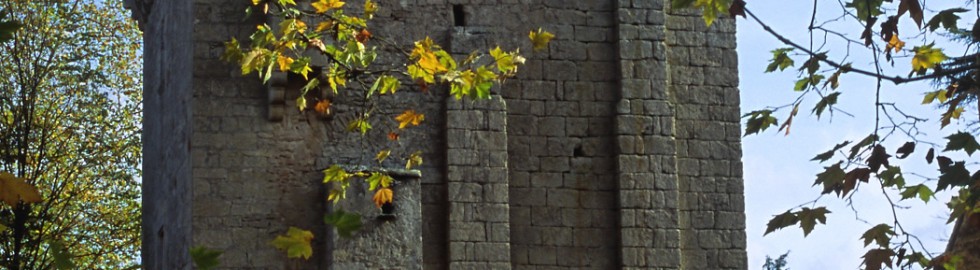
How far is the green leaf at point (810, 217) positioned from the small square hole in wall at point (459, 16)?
657 centimetres

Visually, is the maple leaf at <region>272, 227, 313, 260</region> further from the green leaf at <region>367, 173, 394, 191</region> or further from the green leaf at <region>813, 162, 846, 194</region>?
the green leaf at <region>813, 162, 846, 194</region>

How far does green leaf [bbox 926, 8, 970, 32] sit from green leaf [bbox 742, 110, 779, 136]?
2.98 feet

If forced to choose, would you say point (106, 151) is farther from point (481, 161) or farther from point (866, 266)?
point (866, 266)

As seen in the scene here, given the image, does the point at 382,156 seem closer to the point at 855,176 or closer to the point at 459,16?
the point at 459,16

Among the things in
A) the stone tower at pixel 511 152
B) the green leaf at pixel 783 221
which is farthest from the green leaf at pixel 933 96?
the stone tower at pixel 511 152

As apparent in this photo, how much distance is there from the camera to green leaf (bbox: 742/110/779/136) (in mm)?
9805

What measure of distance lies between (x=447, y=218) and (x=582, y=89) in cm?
160

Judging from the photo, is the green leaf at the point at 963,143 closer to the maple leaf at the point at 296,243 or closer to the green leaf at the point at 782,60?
the green leaf at the point at 782,60

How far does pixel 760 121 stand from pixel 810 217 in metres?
0.70

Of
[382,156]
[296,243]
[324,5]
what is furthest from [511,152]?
[324,5]

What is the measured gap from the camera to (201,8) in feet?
49.6

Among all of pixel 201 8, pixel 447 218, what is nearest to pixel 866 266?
pixel 447 218

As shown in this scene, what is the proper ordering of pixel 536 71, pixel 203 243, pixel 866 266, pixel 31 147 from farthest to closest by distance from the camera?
pixel 31 147 < pixel 536 71 < pixel 203 243 < pixel 866 266

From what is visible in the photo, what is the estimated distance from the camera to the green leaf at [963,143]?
9320 mm
